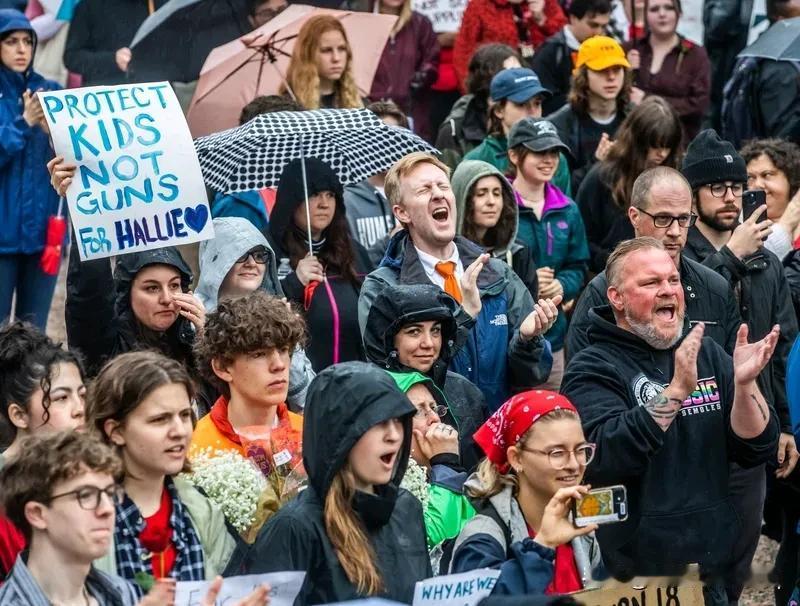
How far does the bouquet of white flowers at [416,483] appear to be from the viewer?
649cm

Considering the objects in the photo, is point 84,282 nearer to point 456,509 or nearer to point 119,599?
point 456,509

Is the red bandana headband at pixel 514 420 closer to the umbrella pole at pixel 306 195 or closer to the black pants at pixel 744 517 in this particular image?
the black pants at pixel 744 517

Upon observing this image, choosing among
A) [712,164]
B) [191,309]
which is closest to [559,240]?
[712,164]

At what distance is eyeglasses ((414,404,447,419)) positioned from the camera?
6.94 metres

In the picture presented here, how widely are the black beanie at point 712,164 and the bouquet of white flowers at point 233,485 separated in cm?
351

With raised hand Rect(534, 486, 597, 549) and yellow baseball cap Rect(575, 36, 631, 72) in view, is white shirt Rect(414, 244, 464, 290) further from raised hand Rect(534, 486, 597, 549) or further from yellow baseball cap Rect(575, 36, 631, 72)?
yellow baseball cap Rect(575, 36, 631, 72)

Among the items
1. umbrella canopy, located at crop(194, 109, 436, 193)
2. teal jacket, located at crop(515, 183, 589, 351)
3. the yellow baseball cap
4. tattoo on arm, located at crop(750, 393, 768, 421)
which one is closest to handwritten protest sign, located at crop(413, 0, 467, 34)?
the yellow baseball cap

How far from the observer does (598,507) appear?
5875 mm

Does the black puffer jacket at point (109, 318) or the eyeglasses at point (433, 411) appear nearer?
the eyeglasses at point (433, 411)

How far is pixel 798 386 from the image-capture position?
6.83 m

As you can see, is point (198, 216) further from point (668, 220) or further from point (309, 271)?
point (668, 220)

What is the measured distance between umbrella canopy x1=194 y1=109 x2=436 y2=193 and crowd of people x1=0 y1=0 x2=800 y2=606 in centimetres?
14

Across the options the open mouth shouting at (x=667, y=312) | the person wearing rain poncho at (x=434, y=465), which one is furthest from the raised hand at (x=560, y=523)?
the open mouth shouting at (x=667, y=312)

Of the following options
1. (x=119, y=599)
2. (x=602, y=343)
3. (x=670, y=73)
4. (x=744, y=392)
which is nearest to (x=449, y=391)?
(x=602, y=343)
